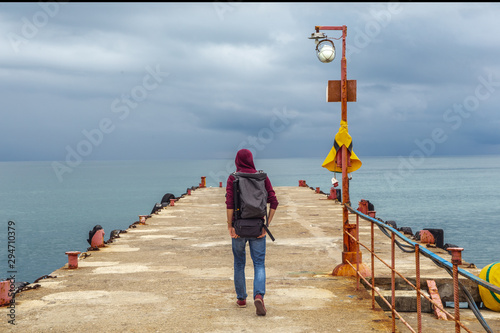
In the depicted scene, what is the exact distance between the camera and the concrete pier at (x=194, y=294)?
638 cm

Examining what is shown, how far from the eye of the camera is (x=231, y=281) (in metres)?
8.81

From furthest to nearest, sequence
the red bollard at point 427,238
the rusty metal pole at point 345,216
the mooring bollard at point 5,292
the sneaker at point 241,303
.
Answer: the red bollard at point 427,238, the rusty metal pole at point 345,216, the mooring bollard at point 5,292, the sneaker at point 241,303

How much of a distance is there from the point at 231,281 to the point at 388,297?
2.68 m

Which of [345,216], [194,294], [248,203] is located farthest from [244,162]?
[345,216]

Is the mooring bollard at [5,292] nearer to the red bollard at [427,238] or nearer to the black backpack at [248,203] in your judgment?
the black backpack at [248,203]

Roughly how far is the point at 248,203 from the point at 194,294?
8.01 feet

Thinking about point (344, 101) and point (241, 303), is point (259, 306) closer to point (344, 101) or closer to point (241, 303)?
point (241, 303)

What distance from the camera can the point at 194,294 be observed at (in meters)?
7.93

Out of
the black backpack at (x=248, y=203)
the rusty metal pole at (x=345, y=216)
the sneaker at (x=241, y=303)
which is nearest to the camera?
the black backpack at (x=248, y=203)

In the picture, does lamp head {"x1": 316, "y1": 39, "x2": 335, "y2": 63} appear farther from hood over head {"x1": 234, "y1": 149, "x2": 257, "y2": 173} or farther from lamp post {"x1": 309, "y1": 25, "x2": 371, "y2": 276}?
hood over head {"x1": 234, "y1": 149, "x2": 257, "y2": 173}

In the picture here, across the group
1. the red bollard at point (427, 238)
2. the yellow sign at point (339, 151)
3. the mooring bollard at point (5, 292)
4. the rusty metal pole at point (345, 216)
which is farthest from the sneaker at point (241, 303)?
the red bollard at point (427, 238)

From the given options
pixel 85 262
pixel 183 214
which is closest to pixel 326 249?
pixel 85 262

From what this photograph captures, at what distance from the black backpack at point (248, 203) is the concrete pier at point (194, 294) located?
120 centimetres

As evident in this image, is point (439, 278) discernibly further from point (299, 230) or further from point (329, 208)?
point (329, 208)
